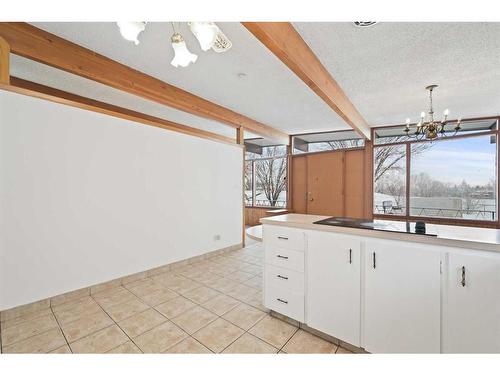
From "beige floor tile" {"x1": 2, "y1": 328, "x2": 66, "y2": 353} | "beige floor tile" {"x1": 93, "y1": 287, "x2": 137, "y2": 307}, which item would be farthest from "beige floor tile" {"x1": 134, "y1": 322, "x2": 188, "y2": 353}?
"beige floor tile" {"x1": 93, "y1": 287, "x2": 137, "y2": 307}

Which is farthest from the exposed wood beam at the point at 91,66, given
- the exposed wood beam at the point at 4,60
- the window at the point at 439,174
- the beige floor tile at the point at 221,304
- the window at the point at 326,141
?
the window at the point at 439,174

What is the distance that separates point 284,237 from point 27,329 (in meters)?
2.33

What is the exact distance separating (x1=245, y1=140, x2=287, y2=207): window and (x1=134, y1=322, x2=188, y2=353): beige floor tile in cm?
550

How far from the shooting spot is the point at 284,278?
2.03m

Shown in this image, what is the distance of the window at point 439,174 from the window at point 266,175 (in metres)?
2.65

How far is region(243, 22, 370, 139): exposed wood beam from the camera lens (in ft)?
5.17

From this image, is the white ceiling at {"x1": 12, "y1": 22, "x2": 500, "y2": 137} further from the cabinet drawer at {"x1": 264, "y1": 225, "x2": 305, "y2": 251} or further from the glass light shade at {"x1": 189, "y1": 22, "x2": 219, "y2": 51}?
the cabinet drawer at {"x1": 264, "y1": 225, "x2": 305, "y2": 251}

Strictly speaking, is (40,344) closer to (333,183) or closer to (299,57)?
(299,57)

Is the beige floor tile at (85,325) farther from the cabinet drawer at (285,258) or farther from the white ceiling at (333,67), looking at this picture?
the white ceiling at (333,67)

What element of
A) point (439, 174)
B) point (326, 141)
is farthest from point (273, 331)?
point (326, 141)

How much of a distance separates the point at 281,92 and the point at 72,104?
265 cm

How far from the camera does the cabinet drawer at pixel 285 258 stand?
193 centimetres

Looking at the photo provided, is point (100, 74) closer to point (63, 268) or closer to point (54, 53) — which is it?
point (54, 53)
